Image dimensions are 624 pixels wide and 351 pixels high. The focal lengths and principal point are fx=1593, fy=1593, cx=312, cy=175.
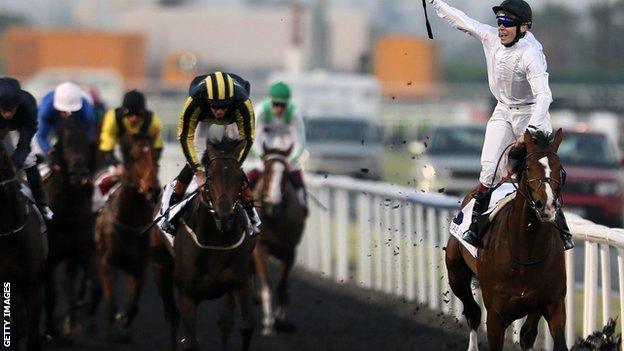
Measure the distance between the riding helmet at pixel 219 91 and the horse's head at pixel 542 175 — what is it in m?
2.13

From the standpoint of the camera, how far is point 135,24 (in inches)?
3423

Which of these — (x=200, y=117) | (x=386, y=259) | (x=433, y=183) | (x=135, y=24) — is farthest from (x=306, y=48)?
(x=200, y=117)

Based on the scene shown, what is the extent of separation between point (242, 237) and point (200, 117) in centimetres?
81

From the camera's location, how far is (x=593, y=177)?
23000 mm

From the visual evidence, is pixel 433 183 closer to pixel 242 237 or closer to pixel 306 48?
pixel 242 237

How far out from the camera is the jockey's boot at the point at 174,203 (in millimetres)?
10266

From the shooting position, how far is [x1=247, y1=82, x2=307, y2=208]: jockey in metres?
13.6

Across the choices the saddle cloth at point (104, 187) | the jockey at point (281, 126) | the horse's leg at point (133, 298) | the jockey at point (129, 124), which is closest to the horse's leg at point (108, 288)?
the horse's leg at point (133, 298)

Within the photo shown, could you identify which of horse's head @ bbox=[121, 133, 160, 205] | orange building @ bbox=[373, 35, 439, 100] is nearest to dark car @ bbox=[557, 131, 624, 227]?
horse's head @ bbox=[121, 133, 160, 205]

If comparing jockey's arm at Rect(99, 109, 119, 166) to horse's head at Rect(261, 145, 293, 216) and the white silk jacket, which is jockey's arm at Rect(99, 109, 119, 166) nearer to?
horse's head at Rect(261, 145, 293, 216)

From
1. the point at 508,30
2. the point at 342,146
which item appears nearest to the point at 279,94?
Result: the point at 508,30

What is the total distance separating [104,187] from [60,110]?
716 millimetres

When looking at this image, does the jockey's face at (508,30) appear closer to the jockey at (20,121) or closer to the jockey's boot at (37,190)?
the jockey at (20,121)

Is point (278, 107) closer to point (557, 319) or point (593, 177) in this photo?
point (557, 319)
